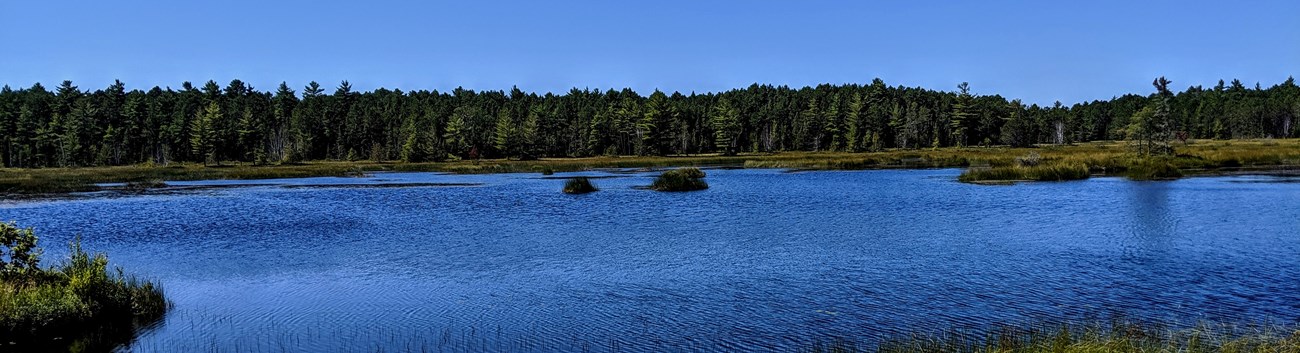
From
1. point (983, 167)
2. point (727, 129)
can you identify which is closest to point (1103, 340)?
point (983, 167)

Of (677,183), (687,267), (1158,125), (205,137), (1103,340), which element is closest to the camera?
(1103,340)

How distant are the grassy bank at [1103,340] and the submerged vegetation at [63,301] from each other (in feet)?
47.1

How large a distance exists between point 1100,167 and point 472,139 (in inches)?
4527

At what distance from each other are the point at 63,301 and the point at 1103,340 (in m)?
19.1

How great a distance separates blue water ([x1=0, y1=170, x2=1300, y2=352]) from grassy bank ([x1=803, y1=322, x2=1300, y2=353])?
976mm

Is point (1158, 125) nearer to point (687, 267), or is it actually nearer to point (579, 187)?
point (579, 187)

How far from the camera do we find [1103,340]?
13.4 m

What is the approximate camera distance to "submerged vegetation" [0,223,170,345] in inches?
625

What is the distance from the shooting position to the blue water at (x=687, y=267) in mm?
16797

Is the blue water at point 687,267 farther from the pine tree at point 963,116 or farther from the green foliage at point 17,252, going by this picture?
the pine tree at point 963,116

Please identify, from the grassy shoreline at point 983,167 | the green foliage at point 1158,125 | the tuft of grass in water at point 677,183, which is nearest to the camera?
the tuft of grass in water at point 677,183

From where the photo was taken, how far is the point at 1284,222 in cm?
3212

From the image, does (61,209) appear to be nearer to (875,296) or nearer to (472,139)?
(875,296)

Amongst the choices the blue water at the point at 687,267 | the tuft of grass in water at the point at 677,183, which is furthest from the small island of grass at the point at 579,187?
the blue water at the point at 687,267
